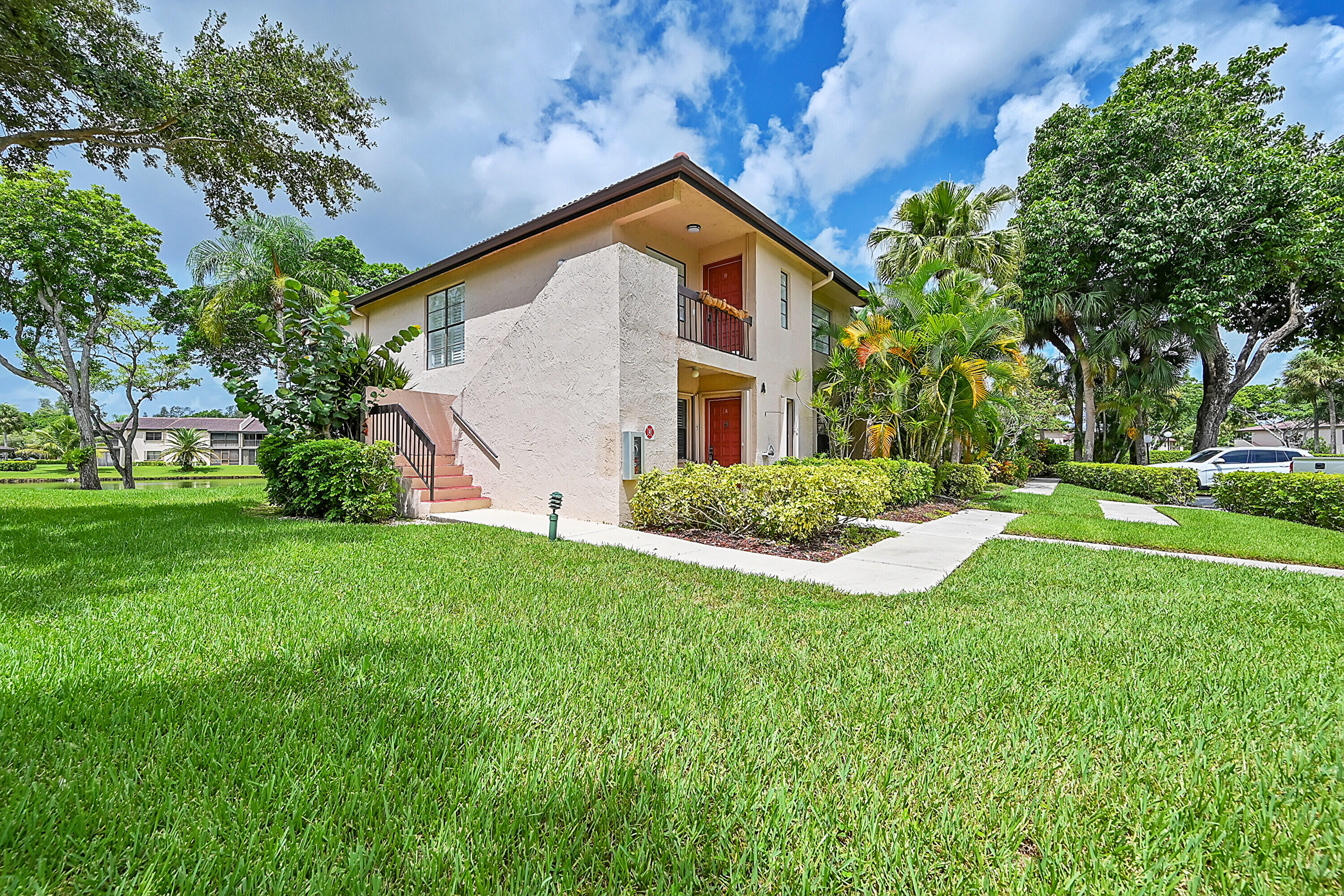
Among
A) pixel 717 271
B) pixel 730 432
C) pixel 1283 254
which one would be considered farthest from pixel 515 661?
pixel 1283 254

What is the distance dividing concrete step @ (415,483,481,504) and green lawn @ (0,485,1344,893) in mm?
5046

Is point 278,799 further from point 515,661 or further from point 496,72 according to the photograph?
point 496,72

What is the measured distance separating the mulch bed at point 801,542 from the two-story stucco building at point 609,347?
4.66ft

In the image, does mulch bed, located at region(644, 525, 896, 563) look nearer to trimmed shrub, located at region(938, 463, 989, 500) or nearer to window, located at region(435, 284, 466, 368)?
trimmed shrub, located at region(938, 463, 989, 500)

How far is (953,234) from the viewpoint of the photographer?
1478 centimetres

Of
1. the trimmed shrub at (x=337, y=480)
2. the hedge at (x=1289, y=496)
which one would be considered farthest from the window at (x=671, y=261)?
the hedge at (x=1289, y=496)

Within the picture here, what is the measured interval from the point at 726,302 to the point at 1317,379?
4118 cm

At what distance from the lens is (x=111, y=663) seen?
9.17ft

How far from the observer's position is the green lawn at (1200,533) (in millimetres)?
6492

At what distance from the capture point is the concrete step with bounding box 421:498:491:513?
9148 mm

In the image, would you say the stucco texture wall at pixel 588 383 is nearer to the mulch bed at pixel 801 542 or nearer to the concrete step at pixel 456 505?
the concrete step at pixel 456 505

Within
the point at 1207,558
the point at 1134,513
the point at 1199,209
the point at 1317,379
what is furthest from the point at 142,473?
the point at 1317,379

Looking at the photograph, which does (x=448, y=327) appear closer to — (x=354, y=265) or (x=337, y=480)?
(x=337, y=480)

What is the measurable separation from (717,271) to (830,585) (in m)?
8.96
